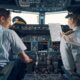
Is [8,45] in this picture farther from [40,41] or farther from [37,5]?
[37,5]

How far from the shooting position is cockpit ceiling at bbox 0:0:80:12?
5902 millimetres

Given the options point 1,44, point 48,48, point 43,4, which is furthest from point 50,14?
point 1,44

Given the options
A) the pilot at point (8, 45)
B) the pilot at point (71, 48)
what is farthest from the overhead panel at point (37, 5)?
the pilot at point (8, 45)

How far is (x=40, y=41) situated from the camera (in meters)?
5.16

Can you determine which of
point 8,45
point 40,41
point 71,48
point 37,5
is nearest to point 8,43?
point 8,45

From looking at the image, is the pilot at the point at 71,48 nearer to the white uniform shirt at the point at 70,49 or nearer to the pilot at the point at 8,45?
the white uniform shirt at the point at 70,49

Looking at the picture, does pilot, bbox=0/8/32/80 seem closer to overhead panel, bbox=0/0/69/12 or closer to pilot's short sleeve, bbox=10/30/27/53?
pilot's short sleeve, bbox=10/30/27/53

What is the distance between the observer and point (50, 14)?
6.07 metres

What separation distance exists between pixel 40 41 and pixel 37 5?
1.05 m

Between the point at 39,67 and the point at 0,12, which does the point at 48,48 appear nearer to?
the point at 39,67

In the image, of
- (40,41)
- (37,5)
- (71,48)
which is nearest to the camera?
(71,48)

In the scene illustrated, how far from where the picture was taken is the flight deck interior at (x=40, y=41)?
4083mm

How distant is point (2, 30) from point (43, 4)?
8.16 ft

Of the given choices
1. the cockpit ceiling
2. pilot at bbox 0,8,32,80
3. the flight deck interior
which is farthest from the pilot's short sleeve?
the cockpit ceiling
